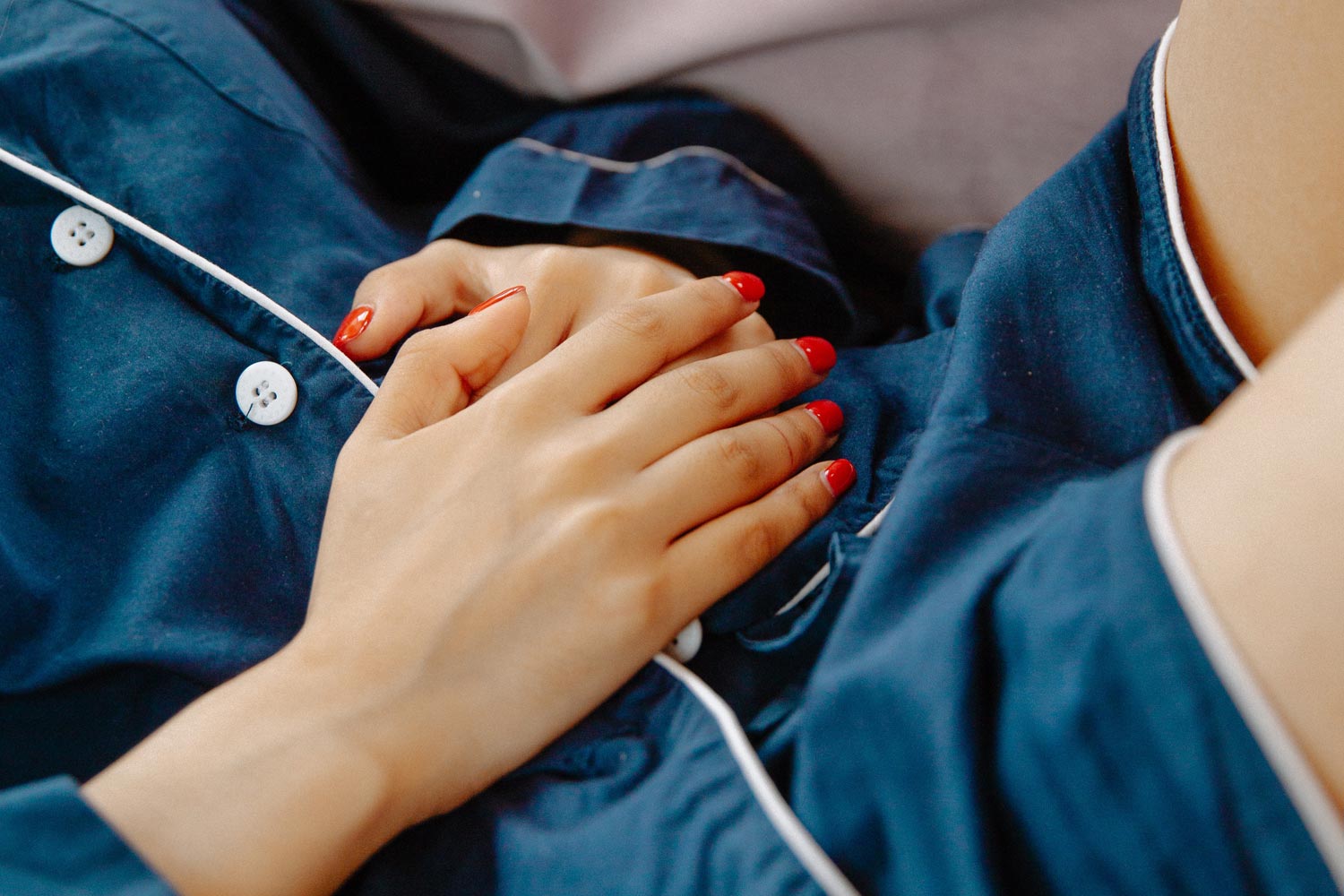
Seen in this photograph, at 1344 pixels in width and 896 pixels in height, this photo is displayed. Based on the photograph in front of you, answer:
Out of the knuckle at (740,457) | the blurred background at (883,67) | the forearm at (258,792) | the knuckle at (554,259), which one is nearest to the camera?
the forearm at (258,792)

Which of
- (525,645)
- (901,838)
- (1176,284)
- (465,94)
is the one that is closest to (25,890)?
(525,645)

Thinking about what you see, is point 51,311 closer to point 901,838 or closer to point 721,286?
point 721,286

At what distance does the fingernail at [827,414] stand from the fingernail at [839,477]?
1.1 inches

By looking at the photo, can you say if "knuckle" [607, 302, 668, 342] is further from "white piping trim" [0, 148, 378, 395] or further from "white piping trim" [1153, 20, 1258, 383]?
"white piping trim" [1153, 20, 1258, 383]

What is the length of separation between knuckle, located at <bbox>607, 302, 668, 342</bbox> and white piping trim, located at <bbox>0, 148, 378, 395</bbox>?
15 centimetres

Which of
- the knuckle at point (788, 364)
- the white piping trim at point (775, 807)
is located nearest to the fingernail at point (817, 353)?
the knuckle at point (788, 364)

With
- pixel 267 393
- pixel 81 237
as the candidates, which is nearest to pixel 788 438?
pixel 267 393

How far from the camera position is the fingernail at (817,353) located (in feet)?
1.80

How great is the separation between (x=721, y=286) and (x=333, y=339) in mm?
245

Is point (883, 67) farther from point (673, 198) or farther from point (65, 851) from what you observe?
point (65, 851)

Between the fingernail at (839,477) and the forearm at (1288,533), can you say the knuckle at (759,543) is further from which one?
the forearm at (1288,533)

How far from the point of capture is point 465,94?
0.83 metres

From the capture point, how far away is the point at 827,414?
525 mm

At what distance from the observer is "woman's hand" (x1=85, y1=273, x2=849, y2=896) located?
1.23 feet
